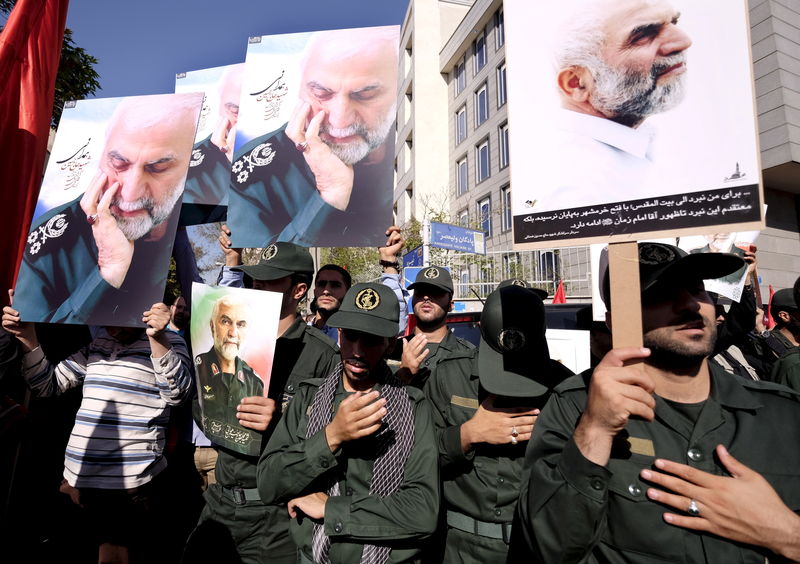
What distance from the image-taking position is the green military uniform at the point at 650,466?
1330 millimetres

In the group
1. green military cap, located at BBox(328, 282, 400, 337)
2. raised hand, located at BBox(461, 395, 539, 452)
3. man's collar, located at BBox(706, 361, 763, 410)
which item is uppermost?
green military cap, located at BBox(328, 282, 400, 337)

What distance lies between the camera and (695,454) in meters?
1.40

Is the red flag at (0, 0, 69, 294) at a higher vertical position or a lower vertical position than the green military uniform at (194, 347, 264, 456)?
higher

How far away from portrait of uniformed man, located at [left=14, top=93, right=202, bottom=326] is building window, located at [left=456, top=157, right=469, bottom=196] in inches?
1039

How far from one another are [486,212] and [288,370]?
22.5 m

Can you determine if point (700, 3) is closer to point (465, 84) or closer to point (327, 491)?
point (327, 491)

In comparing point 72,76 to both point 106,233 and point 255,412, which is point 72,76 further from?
point 255,412

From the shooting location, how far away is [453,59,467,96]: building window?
29.4m

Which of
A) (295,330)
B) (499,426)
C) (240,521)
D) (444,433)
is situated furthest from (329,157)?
(240,521)

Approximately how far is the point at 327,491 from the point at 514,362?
1.01 metres

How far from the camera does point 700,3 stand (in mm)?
1415

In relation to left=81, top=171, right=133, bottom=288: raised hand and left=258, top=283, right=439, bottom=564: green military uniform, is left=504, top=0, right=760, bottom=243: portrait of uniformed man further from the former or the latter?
left=81, top=171, right=133, bottom=288: raised hand

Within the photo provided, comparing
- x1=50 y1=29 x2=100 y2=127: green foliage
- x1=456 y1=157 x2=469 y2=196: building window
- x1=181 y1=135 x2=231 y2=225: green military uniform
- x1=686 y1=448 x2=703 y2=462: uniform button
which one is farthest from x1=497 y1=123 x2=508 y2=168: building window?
x1=686 y1=448 x2=703 y2=462: uniform button

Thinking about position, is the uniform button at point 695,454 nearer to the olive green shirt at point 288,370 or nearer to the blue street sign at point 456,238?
the olive green shirt at point 288,370
